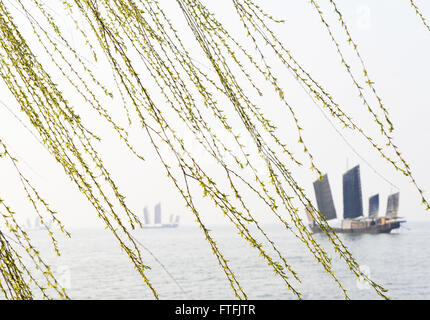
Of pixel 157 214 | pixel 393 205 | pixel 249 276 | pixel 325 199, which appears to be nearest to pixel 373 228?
pixel 393 205

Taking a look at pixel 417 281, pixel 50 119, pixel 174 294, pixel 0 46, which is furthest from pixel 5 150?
pixel 417 281

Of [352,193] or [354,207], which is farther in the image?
[354,207]

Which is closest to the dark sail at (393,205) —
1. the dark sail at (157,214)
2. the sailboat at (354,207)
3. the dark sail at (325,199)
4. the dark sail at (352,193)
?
the sailboat at (354,207)

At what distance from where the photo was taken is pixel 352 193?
146 feet

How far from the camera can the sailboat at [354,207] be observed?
41688mm

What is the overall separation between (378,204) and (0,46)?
55418 millimetres

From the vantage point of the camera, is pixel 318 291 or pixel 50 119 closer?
pixel 50 119

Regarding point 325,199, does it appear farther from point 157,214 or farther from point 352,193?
point 157,214

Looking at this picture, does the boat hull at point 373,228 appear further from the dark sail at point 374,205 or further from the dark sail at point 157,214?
the dark sail at point 157,214

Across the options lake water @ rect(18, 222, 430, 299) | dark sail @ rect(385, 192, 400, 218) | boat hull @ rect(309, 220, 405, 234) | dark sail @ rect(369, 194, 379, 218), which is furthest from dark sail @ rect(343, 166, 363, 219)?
boat hull @ rect(309, 220, 405, 234)

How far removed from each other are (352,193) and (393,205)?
27.3 feet

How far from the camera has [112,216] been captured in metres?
1.04

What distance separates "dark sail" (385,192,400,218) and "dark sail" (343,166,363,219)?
593cm
